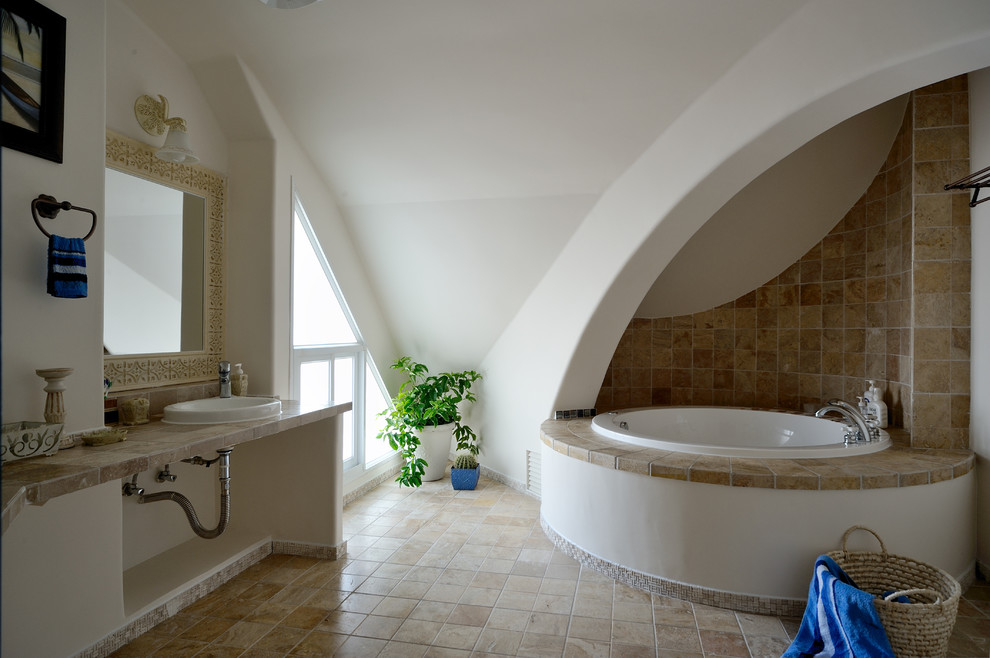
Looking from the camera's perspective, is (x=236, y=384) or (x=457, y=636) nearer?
(x=457, y=636)

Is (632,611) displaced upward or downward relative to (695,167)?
downward

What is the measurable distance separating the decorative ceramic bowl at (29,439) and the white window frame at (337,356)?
57.2 inches

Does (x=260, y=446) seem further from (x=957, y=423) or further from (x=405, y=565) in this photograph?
(x=957, y=423)

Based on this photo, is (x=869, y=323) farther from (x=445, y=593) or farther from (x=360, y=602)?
(x=360, y=602)

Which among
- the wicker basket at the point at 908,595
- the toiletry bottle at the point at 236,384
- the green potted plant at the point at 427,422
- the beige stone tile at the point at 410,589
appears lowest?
the beige stone tile at the point at 410,589

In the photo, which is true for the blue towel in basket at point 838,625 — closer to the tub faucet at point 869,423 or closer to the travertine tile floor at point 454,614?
the travertine tile floor at point 454,614

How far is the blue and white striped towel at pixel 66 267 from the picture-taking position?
6.81 ft

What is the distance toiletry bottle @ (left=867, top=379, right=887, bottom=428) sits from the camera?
333cm

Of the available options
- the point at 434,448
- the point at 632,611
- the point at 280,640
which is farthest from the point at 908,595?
the point at 434,448

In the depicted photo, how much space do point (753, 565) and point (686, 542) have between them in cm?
27

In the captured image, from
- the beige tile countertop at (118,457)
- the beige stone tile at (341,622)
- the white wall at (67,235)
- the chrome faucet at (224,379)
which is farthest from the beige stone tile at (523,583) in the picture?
the white wall at (67,235)

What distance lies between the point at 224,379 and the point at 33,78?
1.41 metres

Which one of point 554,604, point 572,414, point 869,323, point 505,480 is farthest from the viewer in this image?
point 505,480

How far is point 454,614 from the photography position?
256 centimetres
